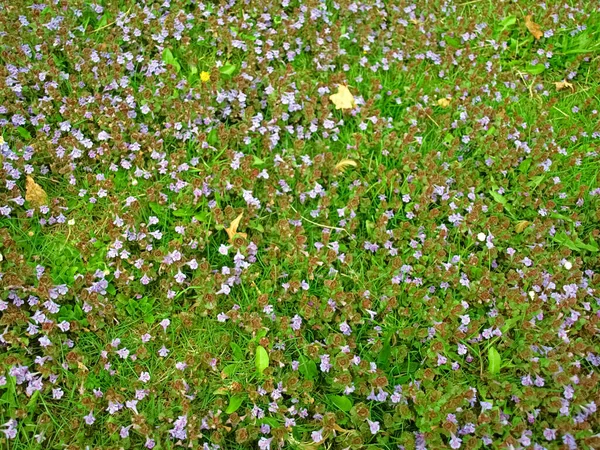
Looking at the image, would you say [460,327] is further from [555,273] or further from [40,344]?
[40,344]

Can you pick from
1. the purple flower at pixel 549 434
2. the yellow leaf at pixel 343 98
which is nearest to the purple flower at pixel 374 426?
the purple flower at pixel 549 434

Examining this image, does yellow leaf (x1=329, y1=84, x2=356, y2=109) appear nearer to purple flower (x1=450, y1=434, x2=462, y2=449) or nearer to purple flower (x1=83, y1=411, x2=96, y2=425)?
purple flower (x1=450, y1=434, x2=462, y2=449)

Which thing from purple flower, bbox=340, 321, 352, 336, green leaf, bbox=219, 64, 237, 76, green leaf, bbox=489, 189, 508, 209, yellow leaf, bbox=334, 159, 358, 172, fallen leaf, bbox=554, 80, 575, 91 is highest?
green leaf, bbox=219, 64, 237, 76

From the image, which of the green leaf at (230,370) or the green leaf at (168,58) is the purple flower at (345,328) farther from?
the green leaf at (168,58)

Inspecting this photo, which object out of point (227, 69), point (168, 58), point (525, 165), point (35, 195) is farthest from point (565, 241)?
point (35, 195)

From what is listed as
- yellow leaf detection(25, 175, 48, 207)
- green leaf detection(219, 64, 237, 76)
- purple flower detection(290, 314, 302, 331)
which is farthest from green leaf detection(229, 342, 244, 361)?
green leaf detection(219, 64, 237, 76)

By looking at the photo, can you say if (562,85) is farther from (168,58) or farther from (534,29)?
(168,58)

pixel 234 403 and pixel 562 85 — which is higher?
pixel 562 85

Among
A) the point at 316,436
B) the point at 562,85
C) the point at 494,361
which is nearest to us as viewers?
the point at 316,436
